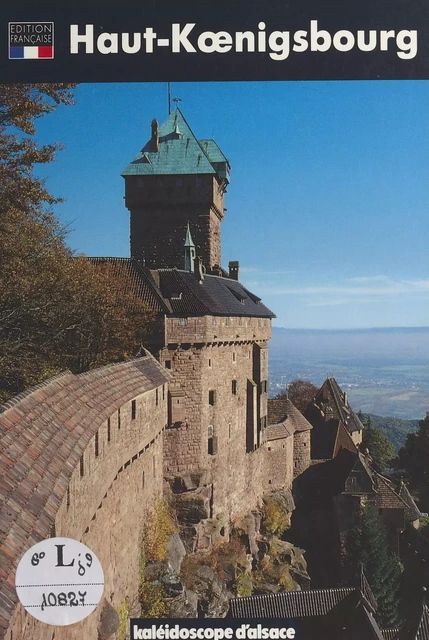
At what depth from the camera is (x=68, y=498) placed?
227 inches

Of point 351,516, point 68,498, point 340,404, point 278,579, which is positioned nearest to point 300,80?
point 68,498

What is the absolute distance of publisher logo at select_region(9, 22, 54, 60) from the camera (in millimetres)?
5848

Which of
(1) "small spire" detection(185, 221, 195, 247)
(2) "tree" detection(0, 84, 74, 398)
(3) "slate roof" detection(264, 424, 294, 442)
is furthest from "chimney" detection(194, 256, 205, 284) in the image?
(3) "slate roof" detection(264, 424, 294, 442)

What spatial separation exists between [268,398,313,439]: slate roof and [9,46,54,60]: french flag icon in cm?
2111

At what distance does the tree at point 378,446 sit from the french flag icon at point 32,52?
33079mm

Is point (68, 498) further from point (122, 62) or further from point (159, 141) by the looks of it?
point (159, 141)

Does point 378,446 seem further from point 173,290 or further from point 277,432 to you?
point 173,290

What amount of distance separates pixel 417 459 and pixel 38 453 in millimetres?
32496

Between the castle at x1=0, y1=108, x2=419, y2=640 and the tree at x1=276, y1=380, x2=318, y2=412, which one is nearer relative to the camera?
the castle at x1=0, y1=108, x2=419, y2=640

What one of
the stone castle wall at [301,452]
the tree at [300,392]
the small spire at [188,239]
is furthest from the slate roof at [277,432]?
the tree at [300,392]

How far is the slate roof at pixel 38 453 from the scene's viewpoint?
371 centimetres

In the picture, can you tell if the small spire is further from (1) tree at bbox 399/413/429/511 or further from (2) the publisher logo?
(1) tree at bbox 399/413/429/511

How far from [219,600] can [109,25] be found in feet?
35.3

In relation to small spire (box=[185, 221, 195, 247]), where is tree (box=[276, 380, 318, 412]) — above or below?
below
